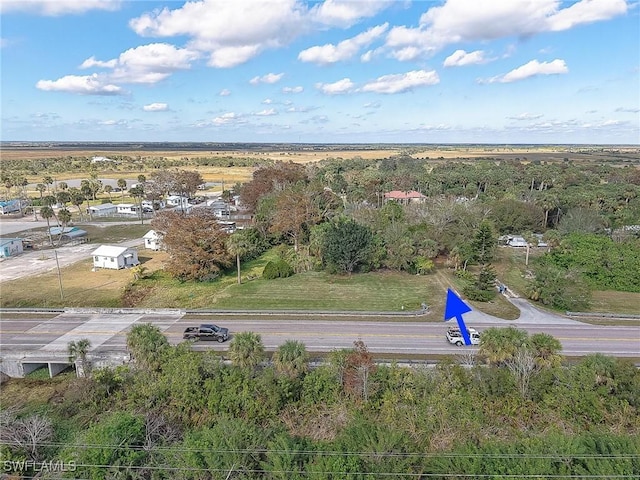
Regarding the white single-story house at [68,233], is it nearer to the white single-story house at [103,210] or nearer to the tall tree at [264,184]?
the white single-story house at [103,210]

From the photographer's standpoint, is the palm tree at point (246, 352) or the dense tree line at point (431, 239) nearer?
the palm tree at point (246, 352)

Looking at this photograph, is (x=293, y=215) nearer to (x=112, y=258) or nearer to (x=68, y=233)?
(x=112, y=258)

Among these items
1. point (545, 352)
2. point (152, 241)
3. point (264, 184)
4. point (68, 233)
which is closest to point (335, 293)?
point (545, 352)

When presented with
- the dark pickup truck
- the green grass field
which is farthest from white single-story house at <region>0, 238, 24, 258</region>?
the dark pickup truck

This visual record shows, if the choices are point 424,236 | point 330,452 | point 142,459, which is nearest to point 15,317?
point 142,459

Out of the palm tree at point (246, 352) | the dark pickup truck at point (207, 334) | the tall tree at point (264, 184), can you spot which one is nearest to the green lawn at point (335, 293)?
the dark pickup truck at point (207, 334)

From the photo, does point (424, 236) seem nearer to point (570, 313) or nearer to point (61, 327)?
point (570, 313)
